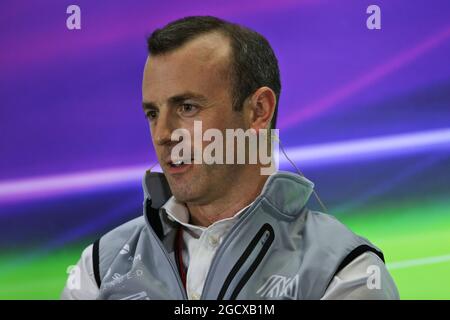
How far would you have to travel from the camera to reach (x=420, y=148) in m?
2.09

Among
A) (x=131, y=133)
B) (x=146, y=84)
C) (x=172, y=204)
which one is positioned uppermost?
(x=146, y=84)

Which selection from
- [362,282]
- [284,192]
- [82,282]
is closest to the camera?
[362,282]

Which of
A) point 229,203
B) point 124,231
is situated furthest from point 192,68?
point 124,231

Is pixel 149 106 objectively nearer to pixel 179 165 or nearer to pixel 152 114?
pixel 152 114

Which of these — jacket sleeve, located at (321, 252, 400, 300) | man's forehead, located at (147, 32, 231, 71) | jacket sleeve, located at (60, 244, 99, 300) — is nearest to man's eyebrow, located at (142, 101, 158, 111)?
man's forehead, located at (147, 32, 231, 71)

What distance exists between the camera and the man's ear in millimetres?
1952

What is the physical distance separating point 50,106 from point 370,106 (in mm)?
1005

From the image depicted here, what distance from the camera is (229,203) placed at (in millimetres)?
1949

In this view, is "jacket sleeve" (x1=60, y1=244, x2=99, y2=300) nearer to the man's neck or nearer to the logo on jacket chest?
the man's neck

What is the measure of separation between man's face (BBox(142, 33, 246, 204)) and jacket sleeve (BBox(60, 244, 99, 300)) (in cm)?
36

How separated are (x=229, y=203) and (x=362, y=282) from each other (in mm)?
428

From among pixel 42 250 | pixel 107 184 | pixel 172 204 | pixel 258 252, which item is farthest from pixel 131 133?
pixel 258 252

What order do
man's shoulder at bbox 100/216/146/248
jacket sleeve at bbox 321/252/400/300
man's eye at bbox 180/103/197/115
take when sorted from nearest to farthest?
jacket sleeve at bbox 321/252/400/300 < man's eye at bbox 180/103/197/115 < man's shoulder at bbox 100/216/146/248
